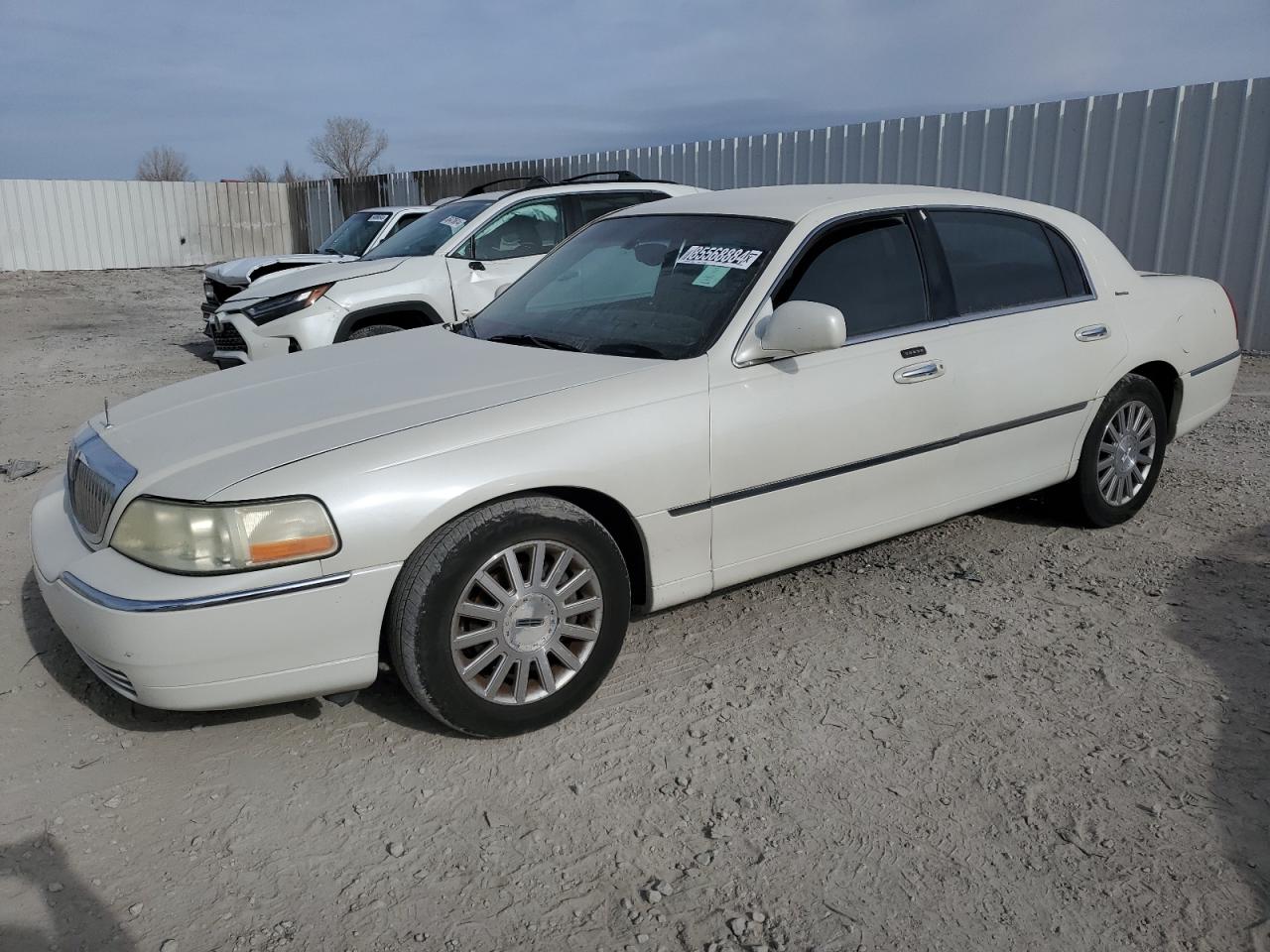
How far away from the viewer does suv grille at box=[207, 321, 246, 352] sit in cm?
820

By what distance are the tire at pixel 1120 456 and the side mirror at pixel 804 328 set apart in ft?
6.20

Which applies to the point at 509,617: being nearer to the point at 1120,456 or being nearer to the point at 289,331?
the point at 1120,456

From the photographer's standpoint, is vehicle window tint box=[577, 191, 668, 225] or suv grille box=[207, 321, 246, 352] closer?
suv grille box=[207, 321, 246, 352]

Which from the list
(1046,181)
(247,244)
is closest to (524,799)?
(1046,181)

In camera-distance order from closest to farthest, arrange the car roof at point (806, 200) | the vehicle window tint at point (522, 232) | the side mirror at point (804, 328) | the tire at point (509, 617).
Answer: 1. the tire at point (509, 617)
2. the side mirror at point (804, 328)
3. the car roof at point (806, 200)
4. the vehicle window tint at point (522, 232)

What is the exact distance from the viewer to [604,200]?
8680 millimetres

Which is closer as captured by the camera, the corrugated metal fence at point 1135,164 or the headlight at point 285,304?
the headlight at point 285,304

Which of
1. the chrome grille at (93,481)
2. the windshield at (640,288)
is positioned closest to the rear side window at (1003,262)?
the windshield at (640,288)

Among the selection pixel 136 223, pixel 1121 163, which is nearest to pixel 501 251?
pixel 1121 163

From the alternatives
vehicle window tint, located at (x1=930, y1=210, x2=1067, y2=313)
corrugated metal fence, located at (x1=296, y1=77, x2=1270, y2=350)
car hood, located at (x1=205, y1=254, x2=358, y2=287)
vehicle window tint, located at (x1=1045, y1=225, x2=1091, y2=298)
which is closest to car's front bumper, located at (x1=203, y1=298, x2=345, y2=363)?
car hood, located at (x1=205, y1=254, x2=358, y2=287)

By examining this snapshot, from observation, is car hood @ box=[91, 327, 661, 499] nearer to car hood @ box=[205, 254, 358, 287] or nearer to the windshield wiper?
the windshield wiper

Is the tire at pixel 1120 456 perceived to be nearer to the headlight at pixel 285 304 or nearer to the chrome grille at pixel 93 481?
the chrome grille at pixel 93 481

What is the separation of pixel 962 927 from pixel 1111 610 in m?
2.09

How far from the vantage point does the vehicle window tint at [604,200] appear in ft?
28.0
